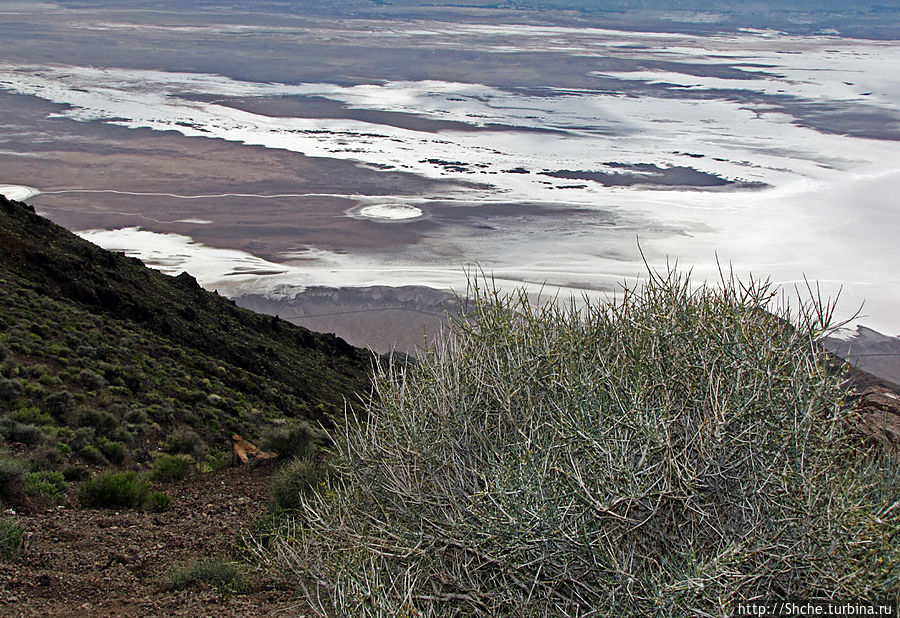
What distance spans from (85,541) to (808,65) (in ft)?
291

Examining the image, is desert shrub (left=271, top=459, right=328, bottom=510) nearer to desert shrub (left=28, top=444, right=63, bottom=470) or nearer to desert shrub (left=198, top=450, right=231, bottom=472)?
desert shrub (left=198, top=450, right=231, bottom=472)

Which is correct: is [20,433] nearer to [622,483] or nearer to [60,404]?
[60,404]

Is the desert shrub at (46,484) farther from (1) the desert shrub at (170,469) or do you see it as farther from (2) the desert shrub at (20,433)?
(1) the desert shrub at (170,469)

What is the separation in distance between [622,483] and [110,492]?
6182 mm

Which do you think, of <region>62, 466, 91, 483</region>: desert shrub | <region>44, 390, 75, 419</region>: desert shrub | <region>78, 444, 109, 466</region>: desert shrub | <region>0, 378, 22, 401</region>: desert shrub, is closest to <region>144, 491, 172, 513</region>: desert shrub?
<region>62, 466, 91, 483</region>: desert shrub

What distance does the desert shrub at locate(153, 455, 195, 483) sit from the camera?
33.8ft

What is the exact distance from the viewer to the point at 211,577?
681 centimetres

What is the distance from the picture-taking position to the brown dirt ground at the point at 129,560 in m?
6.27

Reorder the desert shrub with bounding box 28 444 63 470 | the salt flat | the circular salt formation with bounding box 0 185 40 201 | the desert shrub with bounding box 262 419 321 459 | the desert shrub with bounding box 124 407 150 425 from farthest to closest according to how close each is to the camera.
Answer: the circular salt formation with bounding box 0 185 40 201, the salt flat, the desert shrub with bounding box 124 407 150 425, the desert shrub with bounding box 262 419 321 459, the desert shrub with bounding box 28 444 63 470

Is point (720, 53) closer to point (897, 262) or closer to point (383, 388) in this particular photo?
point (897, 262)

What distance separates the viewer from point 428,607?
4535 mm

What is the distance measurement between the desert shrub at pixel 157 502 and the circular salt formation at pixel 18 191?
31.5 meters

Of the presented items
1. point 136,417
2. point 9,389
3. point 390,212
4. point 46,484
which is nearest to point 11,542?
point 46,484

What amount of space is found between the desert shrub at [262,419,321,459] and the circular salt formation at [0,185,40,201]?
29978 millimetres
